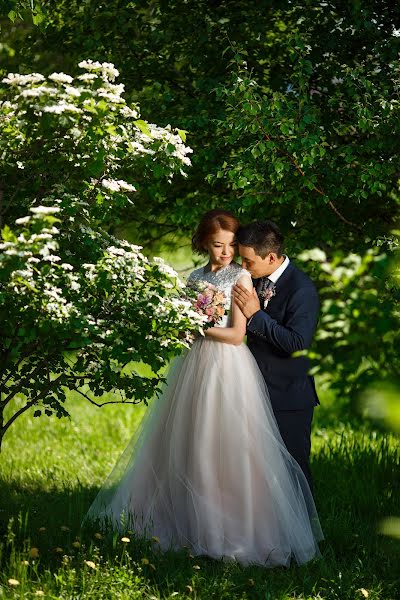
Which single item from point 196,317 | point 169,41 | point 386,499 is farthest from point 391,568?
point 169,41

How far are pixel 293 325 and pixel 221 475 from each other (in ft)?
3.36

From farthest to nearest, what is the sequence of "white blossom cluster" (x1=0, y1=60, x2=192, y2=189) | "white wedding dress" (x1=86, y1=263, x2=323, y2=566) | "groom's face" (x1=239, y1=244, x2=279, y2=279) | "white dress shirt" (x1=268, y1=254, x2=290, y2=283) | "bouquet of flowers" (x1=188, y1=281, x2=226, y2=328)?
1. "white dress shirt" (x1=268, y1=254, x2=290, y2=283)
2. "groom's face" (x1=239, y1=244, x2=279, y2=279)
3. "white wedding dress" (x1=86, y1=263, x2=323, y2=566)
4. "bouquet of flowers" (x1=188, y1=281, x2=226, y2=328)
5. "white blossom cluster" (x1=0, y1=60, x2=192, y2=189)

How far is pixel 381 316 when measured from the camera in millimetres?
3105

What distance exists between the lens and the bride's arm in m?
5.30

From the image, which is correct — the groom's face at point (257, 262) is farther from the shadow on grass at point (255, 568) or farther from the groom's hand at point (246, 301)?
the shadow on grass at point (255, 568)

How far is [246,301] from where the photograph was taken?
17.3 ft

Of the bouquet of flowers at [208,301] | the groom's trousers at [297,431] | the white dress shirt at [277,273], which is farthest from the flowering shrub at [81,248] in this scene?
the groom's trousers at [297,431]

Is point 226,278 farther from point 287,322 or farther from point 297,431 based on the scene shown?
point 297,431

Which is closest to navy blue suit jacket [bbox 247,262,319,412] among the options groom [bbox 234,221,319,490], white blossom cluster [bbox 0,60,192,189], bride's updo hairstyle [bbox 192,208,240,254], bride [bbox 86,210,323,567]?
groom [bbox 234,221,319,490]

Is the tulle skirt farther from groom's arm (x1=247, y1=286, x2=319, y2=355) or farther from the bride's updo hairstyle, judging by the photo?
the bride's updo hairstyle

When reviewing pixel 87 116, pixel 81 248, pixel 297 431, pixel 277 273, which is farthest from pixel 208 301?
pixel 87 116

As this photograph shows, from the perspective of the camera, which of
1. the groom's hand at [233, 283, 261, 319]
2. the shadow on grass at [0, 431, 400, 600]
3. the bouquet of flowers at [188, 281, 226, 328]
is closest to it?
the shadow on grass at [0, 431, 400, 600]

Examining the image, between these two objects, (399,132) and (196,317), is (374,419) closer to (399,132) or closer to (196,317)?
(196,317)

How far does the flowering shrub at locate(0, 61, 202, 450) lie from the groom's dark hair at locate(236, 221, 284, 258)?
667 mm
